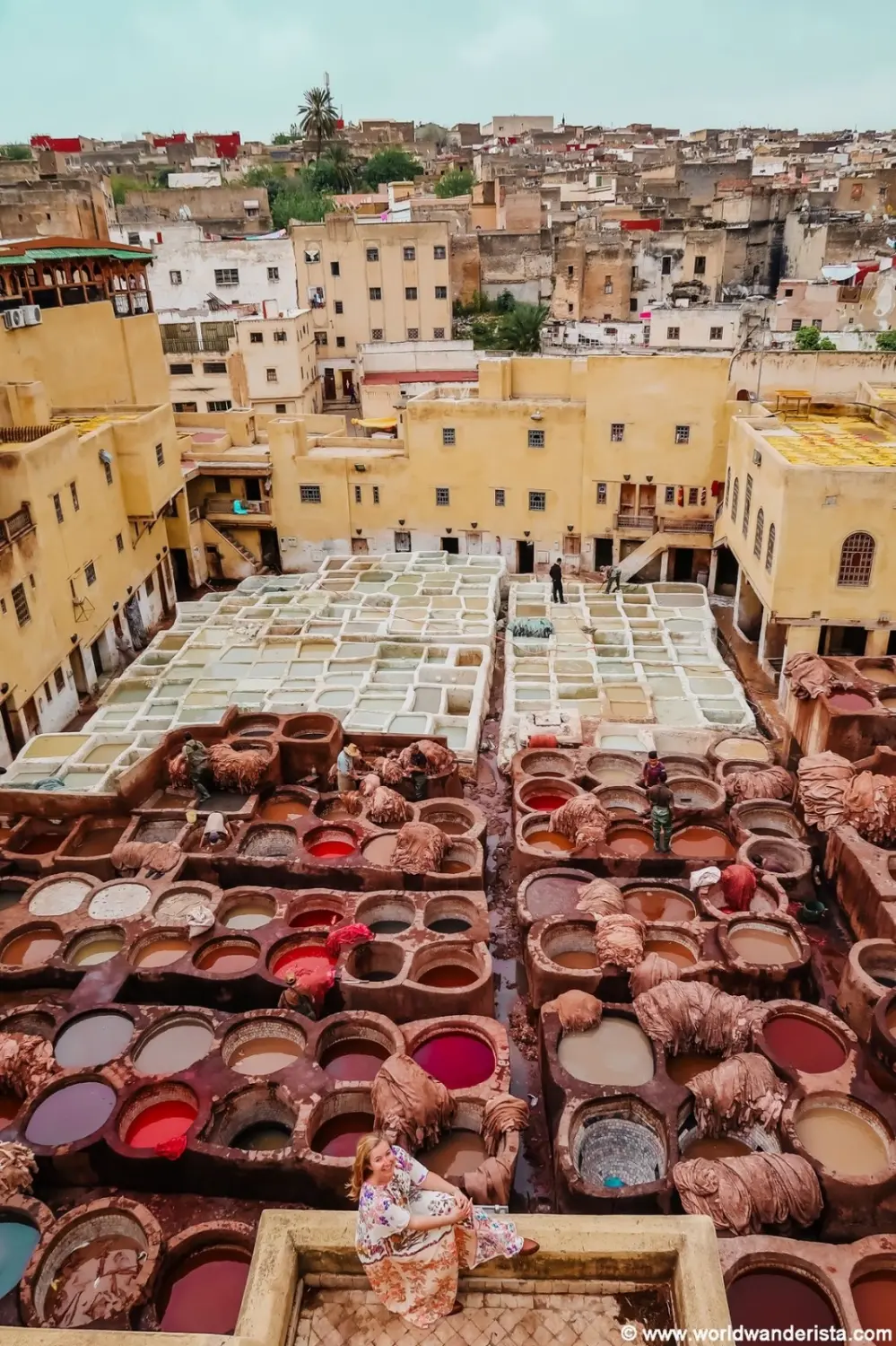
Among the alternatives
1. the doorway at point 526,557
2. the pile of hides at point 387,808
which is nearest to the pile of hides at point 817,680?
the pile of hides at point 387,808

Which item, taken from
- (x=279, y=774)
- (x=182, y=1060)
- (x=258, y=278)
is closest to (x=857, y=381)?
(x=279, y=774)

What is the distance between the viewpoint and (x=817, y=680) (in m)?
16.7

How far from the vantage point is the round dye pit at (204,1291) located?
856 cm

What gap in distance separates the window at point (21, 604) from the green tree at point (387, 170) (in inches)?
2485

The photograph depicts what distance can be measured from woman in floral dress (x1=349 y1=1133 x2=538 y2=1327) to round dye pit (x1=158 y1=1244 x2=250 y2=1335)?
5.07 m

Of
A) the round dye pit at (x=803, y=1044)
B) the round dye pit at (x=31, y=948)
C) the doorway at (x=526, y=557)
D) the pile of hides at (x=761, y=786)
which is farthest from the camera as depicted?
the doorway at (x=526, y=557)

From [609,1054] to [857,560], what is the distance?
472 inches

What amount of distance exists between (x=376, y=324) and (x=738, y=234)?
18850 mm

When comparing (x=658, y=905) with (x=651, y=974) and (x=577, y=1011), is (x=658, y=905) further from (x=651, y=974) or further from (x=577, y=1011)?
(x=577, y=1011)

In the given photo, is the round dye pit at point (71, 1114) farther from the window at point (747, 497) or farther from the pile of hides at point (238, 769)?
the window at point (747, 497)

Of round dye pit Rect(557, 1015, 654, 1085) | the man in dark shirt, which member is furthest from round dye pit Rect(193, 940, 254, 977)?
the man in dark shirt

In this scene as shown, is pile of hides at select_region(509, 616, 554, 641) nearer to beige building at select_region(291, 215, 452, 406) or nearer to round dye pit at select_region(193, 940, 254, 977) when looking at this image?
round dye pit at select_region(193, 940, 254, 977)

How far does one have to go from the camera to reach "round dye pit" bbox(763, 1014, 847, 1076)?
11094 millimetres

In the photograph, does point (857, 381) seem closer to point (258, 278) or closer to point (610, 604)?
point (610, 604)
